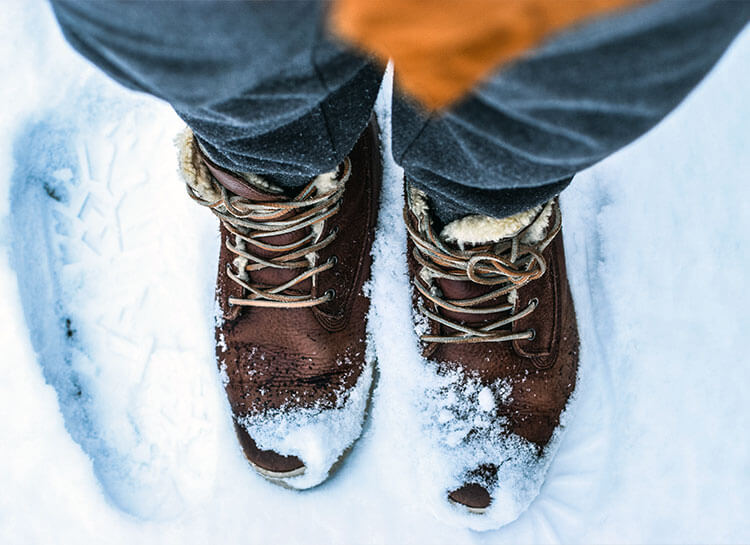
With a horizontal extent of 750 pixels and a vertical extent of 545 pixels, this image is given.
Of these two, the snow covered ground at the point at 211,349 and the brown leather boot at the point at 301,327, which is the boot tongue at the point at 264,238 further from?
the snow covered ground at the point at 211,349

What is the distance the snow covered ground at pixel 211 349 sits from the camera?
816mm

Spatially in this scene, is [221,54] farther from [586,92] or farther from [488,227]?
[488,227]

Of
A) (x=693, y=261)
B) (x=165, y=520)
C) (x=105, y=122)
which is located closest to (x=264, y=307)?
(x=165, y=520)

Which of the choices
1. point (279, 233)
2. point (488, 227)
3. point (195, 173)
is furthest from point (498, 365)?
point (195, 173)

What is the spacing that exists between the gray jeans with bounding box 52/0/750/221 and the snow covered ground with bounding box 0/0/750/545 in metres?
0.45

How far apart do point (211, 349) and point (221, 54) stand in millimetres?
647

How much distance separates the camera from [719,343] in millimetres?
828

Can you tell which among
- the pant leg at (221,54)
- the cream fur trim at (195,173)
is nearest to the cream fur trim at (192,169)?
the cream fur trim at (195,173)

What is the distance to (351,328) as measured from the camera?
78 cm

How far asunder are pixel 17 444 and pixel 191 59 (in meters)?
0.80

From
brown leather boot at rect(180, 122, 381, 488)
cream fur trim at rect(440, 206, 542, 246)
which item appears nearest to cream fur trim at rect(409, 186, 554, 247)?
cream fur trim at rect(440, 206, 542, 246)

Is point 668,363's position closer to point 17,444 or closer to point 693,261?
point 693,261

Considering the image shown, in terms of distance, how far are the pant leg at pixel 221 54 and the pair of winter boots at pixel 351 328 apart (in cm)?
25

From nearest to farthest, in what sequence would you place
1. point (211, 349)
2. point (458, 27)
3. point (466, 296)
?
point (458, 27) → point (466, 296) → point (211, 349)
